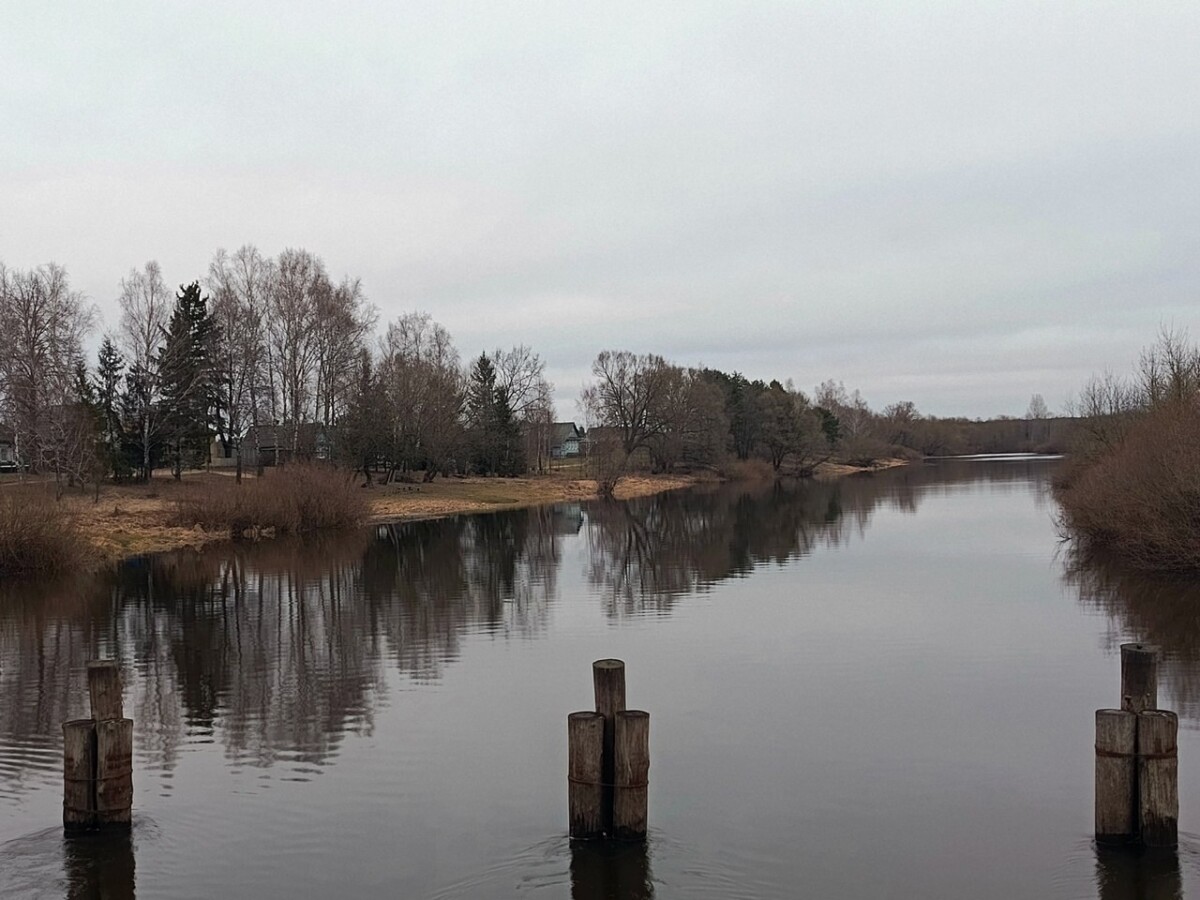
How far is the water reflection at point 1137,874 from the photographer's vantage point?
735cm

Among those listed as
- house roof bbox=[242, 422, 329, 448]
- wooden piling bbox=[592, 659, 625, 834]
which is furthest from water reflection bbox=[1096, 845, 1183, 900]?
house roof bbox=[242, 422, 329, 448]

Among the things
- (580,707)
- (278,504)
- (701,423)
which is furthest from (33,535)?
(701,423)

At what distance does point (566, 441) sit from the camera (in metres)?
123

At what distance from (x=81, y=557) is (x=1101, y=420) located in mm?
36452

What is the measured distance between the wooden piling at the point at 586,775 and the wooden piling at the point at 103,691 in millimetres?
3796

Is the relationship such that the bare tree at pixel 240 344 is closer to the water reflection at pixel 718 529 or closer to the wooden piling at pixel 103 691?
the water reflection at pixel 718 529

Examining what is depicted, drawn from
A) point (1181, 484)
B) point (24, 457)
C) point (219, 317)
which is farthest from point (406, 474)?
point (1181, 484)

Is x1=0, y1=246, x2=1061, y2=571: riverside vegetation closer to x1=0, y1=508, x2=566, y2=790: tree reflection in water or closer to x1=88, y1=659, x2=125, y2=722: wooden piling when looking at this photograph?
x1=0, y1=508, x2=566, y2=790: tree reflection in water

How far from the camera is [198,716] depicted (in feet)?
42.0

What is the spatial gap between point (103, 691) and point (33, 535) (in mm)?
19809

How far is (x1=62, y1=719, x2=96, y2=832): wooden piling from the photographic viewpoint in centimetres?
848

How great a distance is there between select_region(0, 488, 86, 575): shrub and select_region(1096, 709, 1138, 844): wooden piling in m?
25.0

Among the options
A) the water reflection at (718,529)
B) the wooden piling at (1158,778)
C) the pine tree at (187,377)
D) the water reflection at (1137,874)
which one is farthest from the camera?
the pine tree at (187,377)

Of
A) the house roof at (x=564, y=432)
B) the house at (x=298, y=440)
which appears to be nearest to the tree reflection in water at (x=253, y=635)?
the house at (x=298, y=440)
